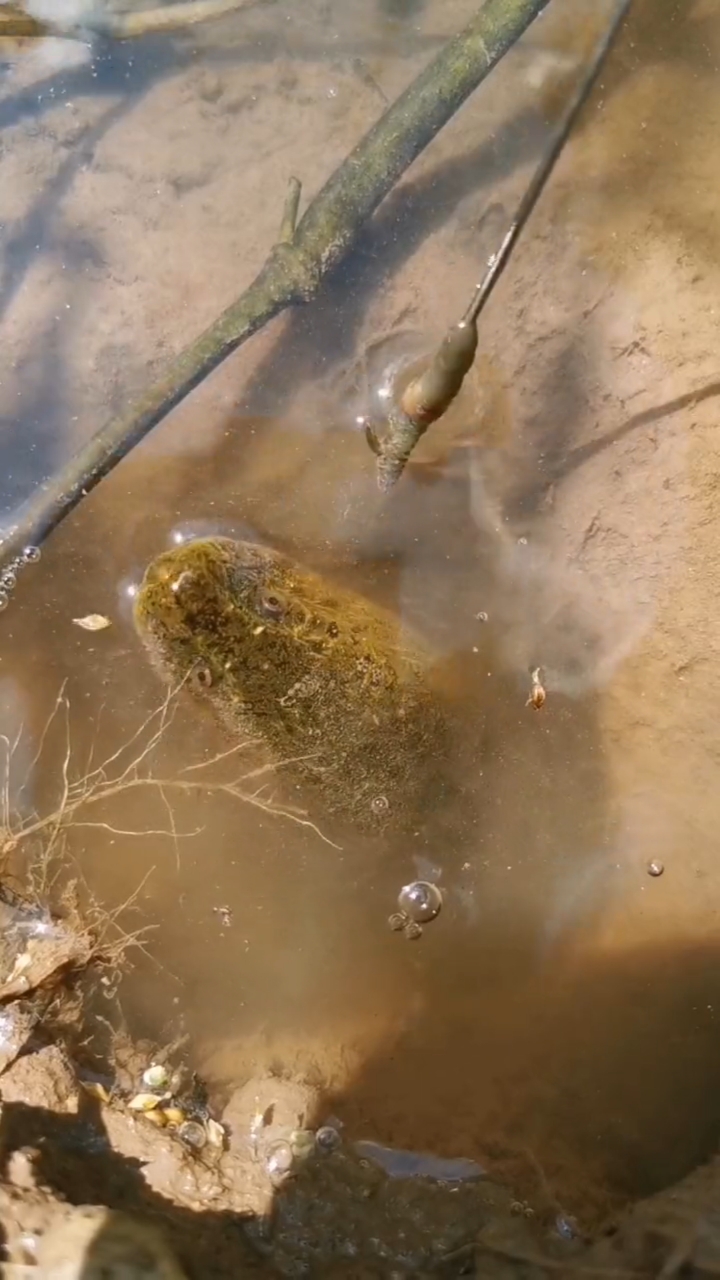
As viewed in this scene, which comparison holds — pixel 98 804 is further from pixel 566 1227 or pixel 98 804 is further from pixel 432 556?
pixel 566 1227

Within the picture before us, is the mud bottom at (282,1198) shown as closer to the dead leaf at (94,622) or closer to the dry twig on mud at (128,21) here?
the dead leaf at (94,622)

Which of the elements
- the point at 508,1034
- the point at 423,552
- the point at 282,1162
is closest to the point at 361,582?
the point at 423,552

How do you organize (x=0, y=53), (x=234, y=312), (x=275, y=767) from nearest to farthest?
(x=234, y=312) → (x=275, y=767) → (x=0, y=53)

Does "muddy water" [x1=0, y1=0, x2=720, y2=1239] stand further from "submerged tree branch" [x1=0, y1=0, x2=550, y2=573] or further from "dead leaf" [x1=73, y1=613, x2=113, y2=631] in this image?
"submerged tree branch" [x1=0, y1=0, x2=550, y2=573]

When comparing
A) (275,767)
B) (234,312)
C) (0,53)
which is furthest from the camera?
(0,53)

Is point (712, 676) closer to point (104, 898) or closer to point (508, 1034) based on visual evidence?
point (508, 1034)

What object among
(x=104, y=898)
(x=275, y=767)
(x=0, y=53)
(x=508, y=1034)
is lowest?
(x=508, y=1034)

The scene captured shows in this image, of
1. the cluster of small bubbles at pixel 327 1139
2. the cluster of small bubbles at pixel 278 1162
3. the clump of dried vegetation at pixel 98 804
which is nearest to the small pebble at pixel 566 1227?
the cluster of small bubbles at pixel 327 1139

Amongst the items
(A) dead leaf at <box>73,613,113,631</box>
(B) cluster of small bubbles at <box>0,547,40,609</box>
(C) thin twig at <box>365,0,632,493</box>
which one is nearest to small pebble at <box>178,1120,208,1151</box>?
(A) dead leaf at <box>73,613,113,631</box>
